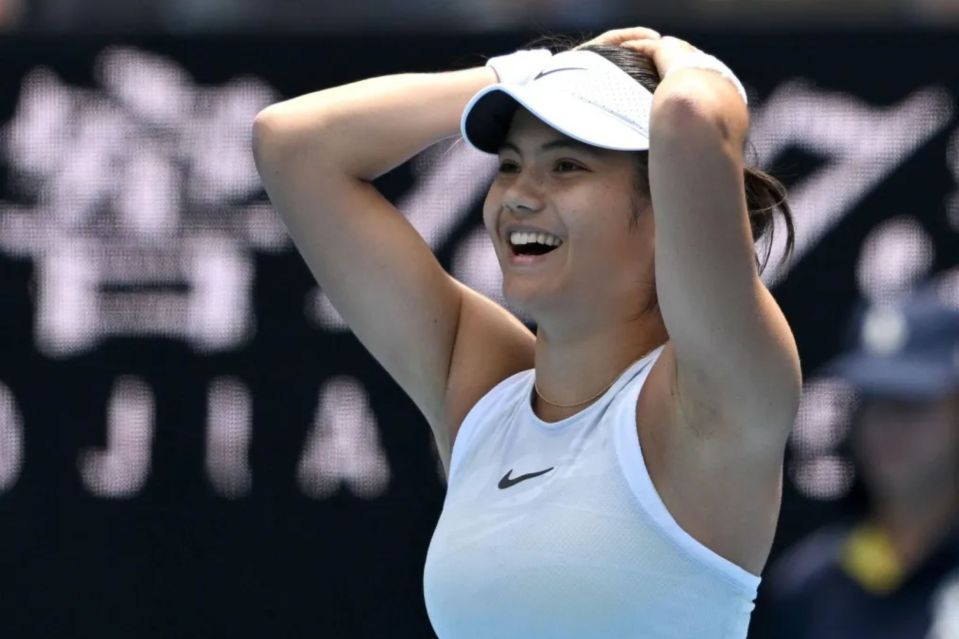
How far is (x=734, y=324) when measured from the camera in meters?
A: 1.70

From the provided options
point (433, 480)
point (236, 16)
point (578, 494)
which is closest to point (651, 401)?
point (578, 494)

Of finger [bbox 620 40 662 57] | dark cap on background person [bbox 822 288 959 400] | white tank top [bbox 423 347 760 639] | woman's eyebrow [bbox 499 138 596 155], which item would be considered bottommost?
dark cap on background person [bbox 822 288 959 400]

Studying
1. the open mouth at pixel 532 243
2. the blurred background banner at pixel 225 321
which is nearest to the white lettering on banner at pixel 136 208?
the blurred background banner at pixel 225 321

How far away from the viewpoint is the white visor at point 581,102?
6.26ft

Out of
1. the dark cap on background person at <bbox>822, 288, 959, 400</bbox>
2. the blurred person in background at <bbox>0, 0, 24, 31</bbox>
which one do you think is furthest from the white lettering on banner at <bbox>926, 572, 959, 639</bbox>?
the blurred person in background at <bbox>0, 0, 24, 31</bbox>

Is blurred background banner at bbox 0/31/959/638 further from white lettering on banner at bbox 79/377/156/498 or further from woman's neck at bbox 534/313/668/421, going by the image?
woman's neck at bbox 534/313/668/421

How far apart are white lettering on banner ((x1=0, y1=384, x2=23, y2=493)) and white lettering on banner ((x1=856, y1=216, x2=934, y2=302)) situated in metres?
1.52

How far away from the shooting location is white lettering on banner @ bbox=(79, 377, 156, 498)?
127 inches

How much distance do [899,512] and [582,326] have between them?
2.56ft

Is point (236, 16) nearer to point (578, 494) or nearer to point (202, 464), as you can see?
point (202, 464)

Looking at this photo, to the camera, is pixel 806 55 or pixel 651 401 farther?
pixel 806 55

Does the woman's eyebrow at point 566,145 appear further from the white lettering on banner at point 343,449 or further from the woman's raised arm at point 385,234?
the white lettering on banner at point 343,449

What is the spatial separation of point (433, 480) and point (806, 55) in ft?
3.26

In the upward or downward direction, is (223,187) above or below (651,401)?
below
